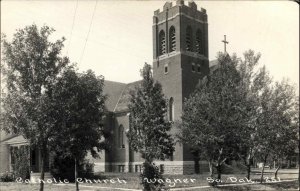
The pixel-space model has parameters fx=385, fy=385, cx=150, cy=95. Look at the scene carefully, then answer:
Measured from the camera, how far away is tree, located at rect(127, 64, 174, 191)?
20.0 meters

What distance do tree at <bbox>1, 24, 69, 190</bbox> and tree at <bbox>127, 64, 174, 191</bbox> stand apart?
13.8 feet

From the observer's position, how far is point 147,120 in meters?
19.9

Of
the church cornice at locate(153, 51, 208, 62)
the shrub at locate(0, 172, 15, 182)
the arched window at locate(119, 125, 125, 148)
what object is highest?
the church cornice at locate(153, 51, 208, 62)

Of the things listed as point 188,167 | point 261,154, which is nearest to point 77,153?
point 261,154

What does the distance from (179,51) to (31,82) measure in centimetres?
2300

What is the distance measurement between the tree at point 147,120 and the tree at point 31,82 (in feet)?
13.8

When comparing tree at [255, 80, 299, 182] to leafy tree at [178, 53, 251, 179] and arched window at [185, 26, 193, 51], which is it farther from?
arched window at [185, 26, 193, 51]

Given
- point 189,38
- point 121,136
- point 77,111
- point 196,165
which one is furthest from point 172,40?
point 77,111

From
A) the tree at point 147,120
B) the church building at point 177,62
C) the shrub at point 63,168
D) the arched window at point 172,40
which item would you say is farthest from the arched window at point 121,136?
the tree at point 147,120

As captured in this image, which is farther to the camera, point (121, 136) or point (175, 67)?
point (121, 136)

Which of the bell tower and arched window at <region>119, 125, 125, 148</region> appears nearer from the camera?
the bell tower

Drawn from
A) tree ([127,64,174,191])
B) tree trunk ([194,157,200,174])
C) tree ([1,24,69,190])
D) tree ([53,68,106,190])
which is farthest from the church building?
tree ([1,24,69,190])

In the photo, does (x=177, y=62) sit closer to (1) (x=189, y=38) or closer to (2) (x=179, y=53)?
(2) (x=179, y=53)

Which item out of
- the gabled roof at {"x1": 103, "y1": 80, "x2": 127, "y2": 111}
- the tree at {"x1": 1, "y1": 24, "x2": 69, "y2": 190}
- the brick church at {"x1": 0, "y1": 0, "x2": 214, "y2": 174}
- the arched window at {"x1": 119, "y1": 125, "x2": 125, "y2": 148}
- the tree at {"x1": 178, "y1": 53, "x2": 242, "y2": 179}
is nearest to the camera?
the tree at {"x1": 1, "y1": 24, "x2": 69, "y2": 190}
